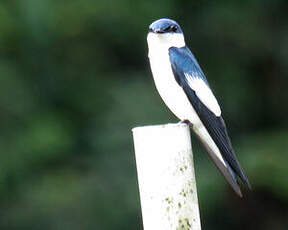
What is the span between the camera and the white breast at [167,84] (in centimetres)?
431

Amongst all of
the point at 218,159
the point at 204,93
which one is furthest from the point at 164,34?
the point at 218,159

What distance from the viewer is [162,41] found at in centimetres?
445

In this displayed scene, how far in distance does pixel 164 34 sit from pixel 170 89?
303 millimetres

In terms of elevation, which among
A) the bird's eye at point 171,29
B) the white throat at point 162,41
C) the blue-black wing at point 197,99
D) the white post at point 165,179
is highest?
the bird's eye at point 171,29

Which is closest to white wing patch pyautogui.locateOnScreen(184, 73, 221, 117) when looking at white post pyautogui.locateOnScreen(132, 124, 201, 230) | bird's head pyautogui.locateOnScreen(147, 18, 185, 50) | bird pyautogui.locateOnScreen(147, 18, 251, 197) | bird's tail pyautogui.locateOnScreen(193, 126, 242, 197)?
bird pyautogui.locateOnScreen(147, 18, 251, 197)

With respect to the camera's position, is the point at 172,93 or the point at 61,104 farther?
the point at 61,104

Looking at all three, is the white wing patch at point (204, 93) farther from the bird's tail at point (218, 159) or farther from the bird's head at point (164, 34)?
the bird's head at point (164, 34)

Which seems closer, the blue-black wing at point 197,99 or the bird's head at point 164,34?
the blue-black wing at point 197,99

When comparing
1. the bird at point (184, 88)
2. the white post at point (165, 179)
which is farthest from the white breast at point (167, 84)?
the white post at point (165, 179)

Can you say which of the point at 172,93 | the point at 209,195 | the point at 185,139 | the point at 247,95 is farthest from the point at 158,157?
the point at 247,95

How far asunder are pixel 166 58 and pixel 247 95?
12.9 ft

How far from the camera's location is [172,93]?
14.2 ft

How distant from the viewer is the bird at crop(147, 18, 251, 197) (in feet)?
14.0

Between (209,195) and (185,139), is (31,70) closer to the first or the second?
(209,195)
